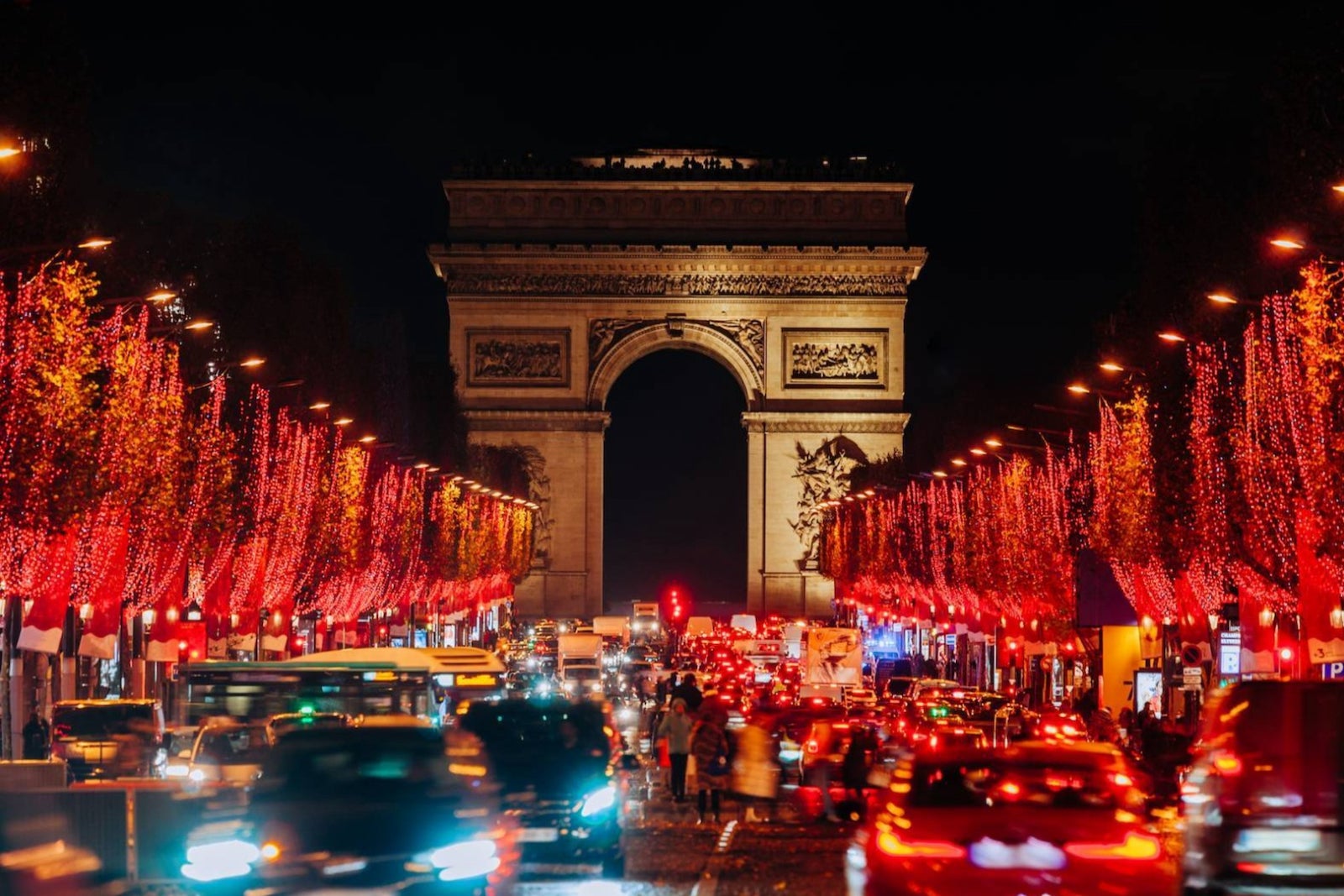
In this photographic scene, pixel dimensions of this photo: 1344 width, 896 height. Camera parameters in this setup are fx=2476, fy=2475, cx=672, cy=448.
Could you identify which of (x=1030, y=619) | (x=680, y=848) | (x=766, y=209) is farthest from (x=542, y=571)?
(x=680, y=848)

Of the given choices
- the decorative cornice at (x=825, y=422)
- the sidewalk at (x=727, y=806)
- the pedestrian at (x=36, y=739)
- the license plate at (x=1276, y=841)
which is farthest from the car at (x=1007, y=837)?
the decorative cornice at (x=825, y=422)

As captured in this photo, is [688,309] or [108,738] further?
[688,309]

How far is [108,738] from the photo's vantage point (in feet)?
132

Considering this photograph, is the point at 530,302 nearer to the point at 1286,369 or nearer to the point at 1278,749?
the point at 1286,369

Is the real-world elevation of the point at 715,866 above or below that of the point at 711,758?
below

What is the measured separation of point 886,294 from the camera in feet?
370

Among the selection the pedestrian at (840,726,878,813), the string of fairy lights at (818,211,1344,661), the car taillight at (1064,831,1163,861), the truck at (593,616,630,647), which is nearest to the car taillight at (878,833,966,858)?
the car taillight at (1064,831,1163,861)

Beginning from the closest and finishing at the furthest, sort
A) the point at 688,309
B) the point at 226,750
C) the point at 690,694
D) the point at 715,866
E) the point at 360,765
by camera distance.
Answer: the point at 360,765
the point at 715,866
the point at 226,750
the point at 690,694
the point at 688,309

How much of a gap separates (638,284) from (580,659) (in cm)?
3456

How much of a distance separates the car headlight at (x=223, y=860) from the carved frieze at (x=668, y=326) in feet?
313

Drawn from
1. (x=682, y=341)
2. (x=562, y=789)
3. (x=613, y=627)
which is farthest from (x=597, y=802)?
(x=682, y=341)

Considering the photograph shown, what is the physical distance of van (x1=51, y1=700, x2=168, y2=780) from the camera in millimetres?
38438

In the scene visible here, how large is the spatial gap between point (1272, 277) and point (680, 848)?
1812 cm

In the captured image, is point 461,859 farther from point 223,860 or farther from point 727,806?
point 727,806
